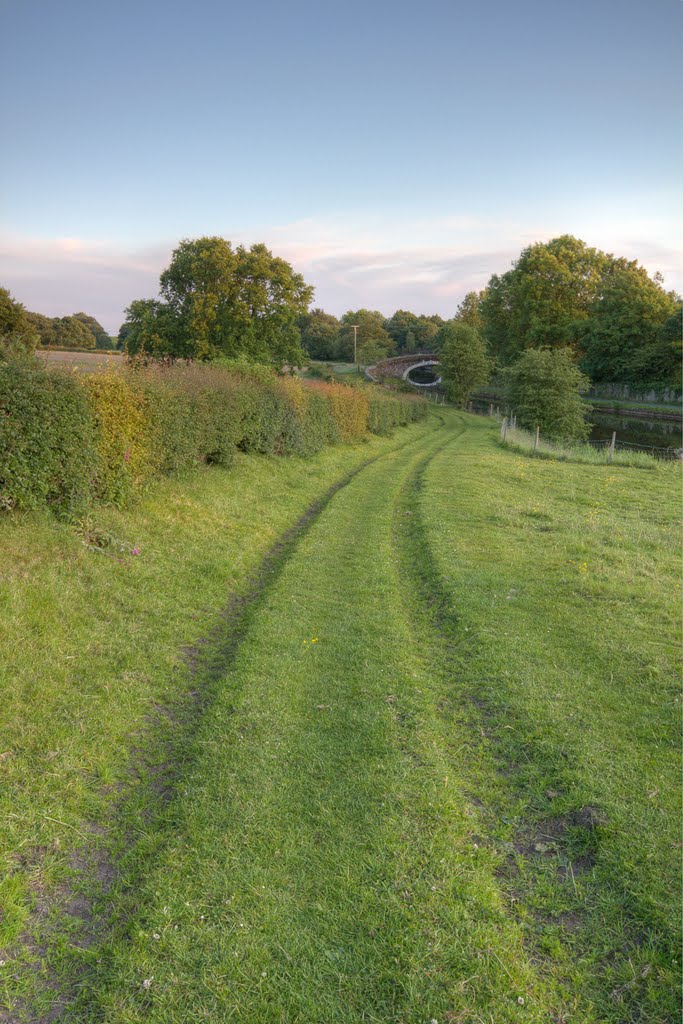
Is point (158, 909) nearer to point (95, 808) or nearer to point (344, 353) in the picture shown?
point (95, 808)

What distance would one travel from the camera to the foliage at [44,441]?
7.40 metres

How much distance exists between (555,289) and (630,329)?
38.0 ft

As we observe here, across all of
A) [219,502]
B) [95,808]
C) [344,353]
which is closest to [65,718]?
[95,808]

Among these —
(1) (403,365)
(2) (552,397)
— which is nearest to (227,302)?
(2) (552,397)

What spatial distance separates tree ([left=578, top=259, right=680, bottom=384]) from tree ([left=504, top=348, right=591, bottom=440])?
27.7 metres

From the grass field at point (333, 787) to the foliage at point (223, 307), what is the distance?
3148 centimetres

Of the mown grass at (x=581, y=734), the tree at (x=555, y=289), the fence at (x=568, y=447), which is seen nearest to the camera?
the mown grass at (x=581, y=734)

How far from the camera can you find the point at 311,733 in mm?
5090

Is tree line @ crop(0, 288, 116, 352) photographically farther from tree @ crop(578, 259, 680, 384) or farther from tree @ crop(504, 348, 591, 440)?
tree @ crop(578, 259, 680, 384)

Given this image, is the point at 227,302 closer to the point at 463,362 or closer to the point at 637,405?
the point at 463,362

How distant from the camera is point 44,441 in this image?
25.5 ft

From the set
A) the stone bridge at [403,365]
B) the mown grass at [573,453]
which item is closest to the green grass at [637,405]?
the mown grass at [573,453]

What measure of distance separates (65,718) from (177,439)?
304 inches

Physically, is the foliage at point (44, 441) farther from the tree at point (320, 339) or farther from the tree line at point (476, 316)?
the tree at point (320, 339)
